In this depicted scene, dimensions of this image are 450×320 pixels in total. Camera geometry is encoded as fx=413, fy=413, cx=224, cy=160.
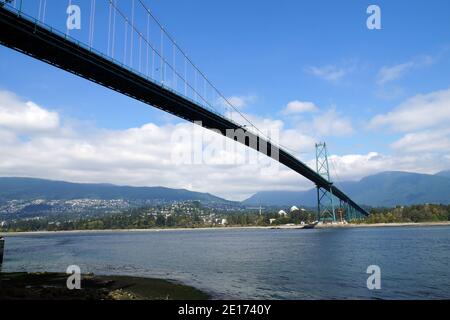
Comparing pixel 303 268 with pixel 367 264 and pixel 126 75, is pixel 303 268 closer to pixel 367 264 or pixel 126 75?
pixel 367 264

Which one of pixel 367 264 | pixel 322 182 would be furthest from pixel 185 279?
pixel 322 182

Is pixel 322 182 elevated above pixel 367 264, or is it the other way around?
pixel 322 182

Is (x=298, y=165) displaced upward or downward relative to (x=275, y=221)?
upward

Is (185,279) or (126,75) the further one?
(126,75)

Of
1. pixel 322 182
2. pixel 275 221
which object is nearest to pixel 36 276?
pixel 322 182
